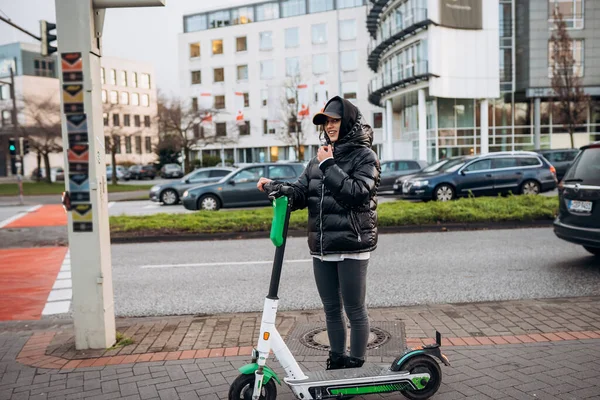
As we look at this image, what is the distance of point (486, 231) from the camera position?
1152cm

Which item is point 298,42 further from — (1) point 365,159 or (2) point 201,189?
(1) point 365,159

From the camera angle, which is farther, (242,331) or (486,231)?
(486,231)

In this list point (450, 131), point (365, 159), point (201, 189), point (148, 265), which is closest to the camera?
point (365, 159)

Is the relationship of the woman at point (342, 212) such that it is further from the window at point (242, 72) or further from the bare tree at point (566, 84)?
the window at point (242, 72)

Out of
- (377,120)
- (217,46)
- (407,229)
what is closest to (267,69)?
(217,46)

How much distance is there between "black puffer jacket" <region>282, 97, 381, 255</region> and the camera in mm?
3473

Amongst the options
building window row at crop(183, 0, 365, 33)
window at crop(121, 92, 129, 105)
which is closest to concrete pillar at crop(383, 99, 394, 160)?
building window row at crop(183, 0, 365, 33)

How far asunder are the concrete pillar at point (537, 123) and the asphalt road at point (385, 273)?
30.3m

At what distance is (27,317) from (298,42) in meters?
55.6

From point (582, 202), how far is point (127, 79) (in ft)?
271

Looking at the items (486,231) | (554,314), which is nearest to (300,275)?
(554,314)

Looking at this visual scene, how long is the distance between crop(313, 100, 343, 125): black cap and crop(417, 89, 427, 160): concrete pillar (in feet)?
112

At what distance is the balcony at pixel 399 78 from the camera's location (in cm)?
3469

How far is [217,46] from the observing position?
62.9 m
